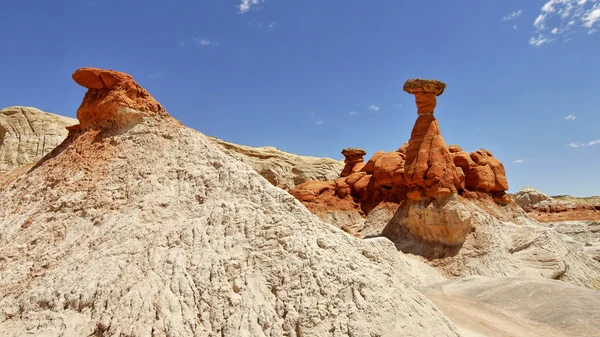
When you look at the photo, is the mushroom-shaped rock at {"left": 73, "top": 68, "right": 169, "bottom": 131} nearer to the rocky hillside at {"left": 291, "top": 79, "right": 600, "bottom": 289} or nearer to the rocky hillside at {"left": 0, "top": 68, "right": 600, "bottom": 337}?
the rocky hillside at {"left": 0, "top": 68, "right": 600, "bottom": 337}

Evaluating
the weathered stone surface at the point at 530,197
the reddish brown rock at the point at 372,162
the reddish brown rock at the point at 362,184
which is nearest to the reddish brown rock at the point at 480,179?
the reddish brown rock at the point at 362,184

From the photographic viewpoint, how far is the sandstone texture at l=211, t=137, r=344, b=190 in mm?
38094

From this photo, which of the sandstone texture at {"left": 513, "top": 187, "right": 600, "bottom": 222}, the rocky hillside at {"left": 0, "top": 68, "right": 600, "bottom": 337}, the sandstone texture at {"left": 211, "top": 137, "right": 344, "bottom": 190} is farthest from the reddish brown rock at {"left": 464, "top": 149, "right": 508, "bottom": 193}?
the sandstone texture at {"left": 211, "top": 137, "right": 344, "bottom": 190}

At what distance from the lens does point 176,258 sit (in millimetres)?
6105

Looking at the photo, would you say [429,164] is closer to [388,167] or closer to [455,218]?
[455,218]

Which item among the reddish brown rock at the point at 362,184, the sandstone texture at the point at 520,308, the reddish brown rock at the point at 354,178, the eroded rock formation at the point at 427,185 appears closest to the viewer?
the sandstone texture at the point at 520,308

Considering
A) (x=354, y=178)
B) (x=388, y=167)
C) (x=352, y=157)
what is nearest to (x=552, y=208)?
(x=352, y=157)

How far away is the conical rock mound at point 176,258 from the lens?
548cm

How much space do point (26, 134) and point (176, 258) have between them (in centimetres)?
2852

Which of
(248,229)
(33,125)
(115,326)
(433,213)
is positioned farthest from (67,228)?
(33,125)

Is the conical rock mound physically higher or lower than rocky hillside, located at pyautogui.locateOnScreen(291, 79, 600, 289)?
lower

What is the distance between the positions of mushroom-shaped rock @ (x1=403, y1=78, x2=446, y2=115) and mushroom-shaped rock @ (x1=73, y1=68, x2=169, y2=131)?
13.3 m

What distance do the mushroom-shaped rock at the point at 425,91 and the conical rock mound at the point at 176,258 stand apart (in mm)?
13349

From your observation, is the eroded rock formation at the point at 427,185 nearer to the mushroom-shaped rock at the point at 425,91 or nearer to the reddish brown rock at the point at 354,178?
the mushroom-shaped rock at the point at 425,91
